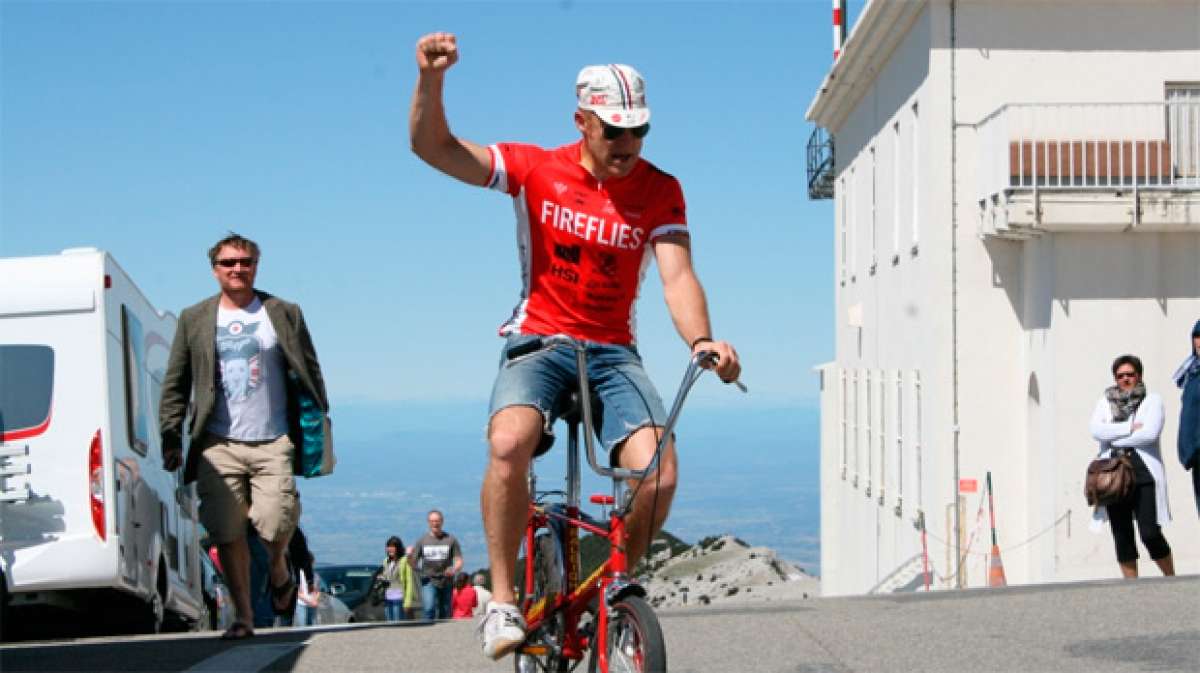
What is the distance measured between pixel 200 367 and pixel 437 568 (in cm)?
1181

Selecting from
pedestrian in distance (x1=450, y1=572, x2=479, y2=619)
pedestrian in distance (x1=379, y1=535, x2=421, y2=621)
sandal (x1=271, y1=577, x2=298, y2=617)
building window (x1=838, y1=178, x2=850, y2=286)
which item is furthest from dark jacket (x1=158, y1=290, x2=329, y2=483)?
building window (x1=838, y1=178, x2=850, y2=286)

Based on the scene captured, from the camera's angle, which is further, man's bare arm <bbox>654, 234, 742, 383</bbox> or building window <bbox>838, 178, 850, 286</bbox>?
building window <bbox>838, 178, 850, 286</bbox>

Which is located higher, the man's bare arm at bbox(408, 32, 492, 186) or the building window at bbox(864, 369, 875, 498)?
the man's bare arm at bbox(408, 32, 492, 186)

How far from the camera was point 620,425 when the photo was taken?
6695 millimetres

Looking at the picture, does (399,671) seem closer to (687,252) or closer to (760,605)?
(687,252)

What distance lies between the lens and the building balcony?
83.8ft

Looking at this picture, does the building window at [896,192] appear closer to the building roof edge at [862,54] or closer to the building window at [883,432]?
the building roof edge at [862,54]

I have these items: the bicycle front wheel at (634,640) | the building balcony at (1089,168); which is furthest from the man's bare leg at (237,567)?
the building balcony at (1089,168)

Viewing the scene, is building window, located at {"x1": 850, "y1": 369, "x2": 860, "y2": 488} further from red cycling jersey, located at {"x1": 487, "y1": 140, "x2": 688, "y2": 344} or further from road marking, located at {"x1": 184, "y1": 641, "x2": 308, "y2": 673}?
red cycling jersey, located at {"x1": 487, "y1": 140, "x2": 688, "y2": 344}

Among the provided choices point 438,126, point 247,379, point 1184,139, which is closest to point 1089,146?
point 1184,139

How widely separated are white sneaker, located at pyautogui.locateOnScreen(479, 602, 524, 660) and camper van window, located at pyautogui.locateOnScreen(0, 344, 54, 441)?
650cm

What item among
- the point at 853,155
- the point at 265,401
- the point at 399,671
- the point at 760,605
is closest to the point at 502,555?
the point at 399,671

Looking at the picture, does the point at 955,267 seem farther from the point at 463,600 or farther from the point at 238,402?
the point at 238,402

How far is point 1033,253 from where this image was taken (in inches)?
1058
